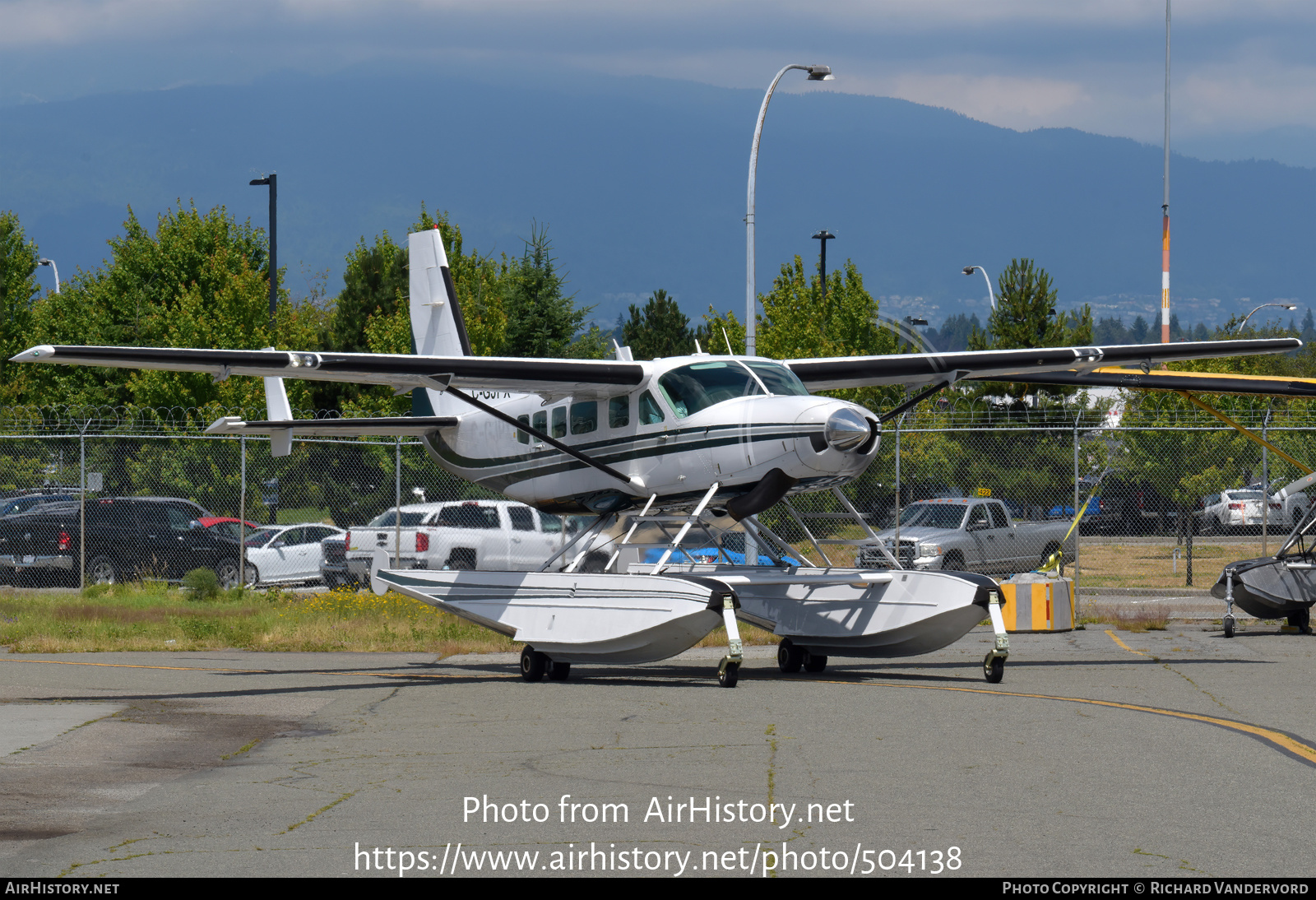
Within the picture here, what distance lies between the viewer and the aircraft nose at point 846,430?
13.8 metres

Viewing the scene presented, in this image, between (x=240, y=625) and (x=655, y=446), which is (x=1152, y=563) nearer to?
(x=655, y=446)

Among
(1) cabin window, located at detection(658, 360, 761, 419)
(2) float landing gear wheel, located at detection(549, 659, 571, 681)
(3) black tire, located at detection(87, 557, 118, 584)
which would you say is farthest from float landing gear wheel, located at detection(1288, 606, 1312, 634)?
(3) black tire, located at detection(87, 557, 118, 584)

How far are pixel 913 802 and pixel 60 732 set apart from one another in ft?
22.0

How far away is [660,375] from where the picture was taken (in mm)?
15461

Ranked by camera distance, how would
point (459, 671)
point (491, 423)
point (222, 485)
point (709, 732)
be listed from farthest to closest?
point (222, 485), point (491, 423), point (459, 671), point (709, 732)

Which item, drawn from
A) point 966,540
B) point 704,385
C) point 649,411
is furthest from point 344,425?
point 966,540

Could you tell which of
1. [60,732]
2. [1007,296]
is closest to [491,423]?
[60,732]

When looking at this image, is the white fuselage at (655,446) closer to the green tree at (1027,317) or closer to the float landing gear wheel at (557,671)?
the float landing gear wheel at (557,671)

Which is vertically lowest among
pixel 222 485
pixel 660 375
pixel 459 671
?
pixel 459 671

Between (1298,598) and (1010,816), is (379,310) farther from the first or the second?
(1010,816)

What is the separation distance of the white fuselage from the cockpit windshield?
0.15 ft

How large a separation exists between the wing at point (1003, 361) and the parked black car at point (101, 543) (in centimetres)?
1300

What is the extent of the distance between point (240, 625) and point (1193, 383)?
13318 millimetres

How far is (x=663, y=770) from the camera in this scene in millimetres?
8867
